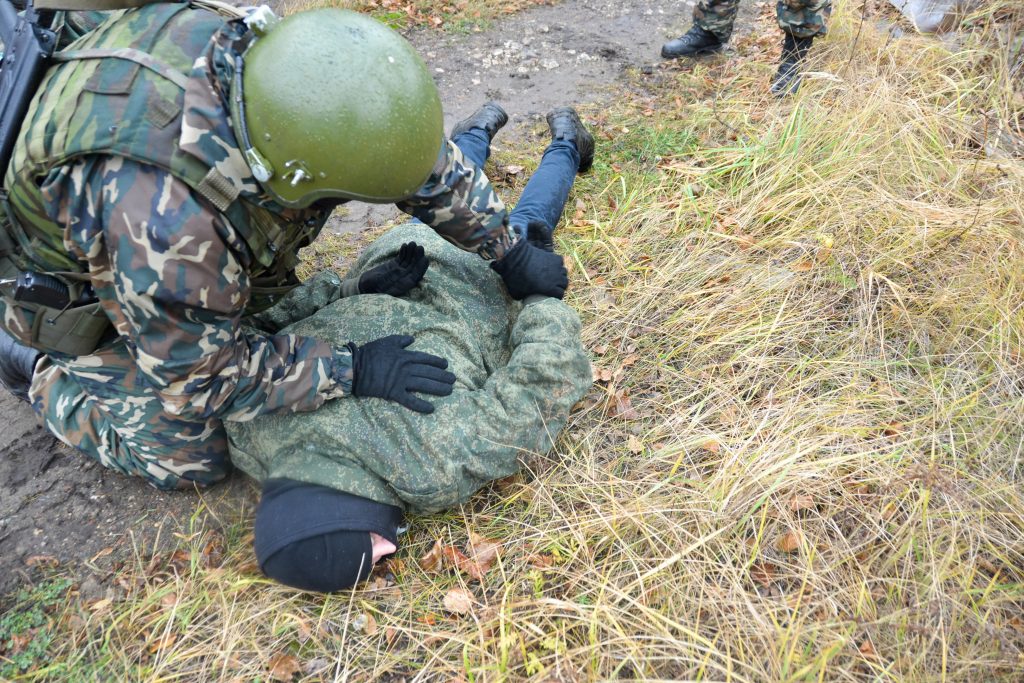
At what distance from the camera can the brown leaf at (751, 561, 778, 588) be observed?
6.70 ft

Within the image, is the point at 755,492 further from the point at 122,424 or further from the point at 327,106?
the point at 122,424

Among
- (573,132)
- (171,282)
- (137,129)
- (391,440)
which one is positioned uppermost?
(137,129)

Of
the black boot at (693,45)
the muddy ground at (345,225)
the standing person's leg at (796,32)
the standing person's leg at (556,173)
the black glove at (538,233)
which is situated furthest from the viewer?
the black boot at (693,45)

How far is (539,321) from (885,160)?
202 cm

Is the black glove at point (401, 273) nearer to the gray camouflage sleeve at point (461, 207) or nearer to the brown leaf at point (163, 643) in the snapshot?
the gray camouflage sleeve at point (461, 207)

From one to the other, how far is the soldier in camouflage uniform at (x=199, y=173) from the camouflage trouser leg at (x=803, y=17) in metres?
3.56

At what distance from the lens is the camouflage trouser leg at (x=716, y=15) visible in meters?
5.05

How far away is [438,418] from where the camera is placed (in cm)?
237

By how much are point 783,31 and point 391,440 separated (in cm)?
429

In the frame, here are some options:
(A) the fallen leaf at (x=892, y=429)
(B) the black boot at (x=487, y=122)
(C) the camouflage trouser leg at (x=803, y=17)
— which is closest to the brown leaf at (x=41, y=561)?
(B) the black boot at (x=487, y=122)

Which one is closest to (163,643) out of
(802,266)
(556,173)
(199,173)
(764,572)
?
(199,173)

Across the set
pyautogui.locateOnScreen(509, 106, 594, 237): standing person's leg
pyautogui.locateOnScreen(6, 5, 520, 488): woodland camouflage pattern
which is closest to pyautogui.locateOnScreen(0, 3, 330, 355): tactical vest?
pyautogui.locateOnScreen(6, 5, 520, 488): woodland camouflage pattern

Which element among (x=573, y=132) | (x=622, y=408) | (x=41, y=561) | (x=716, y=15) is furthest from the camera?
(x=716, y=15)

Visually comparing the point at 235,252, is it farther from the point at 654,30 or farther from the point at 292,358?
the point at 654,30
